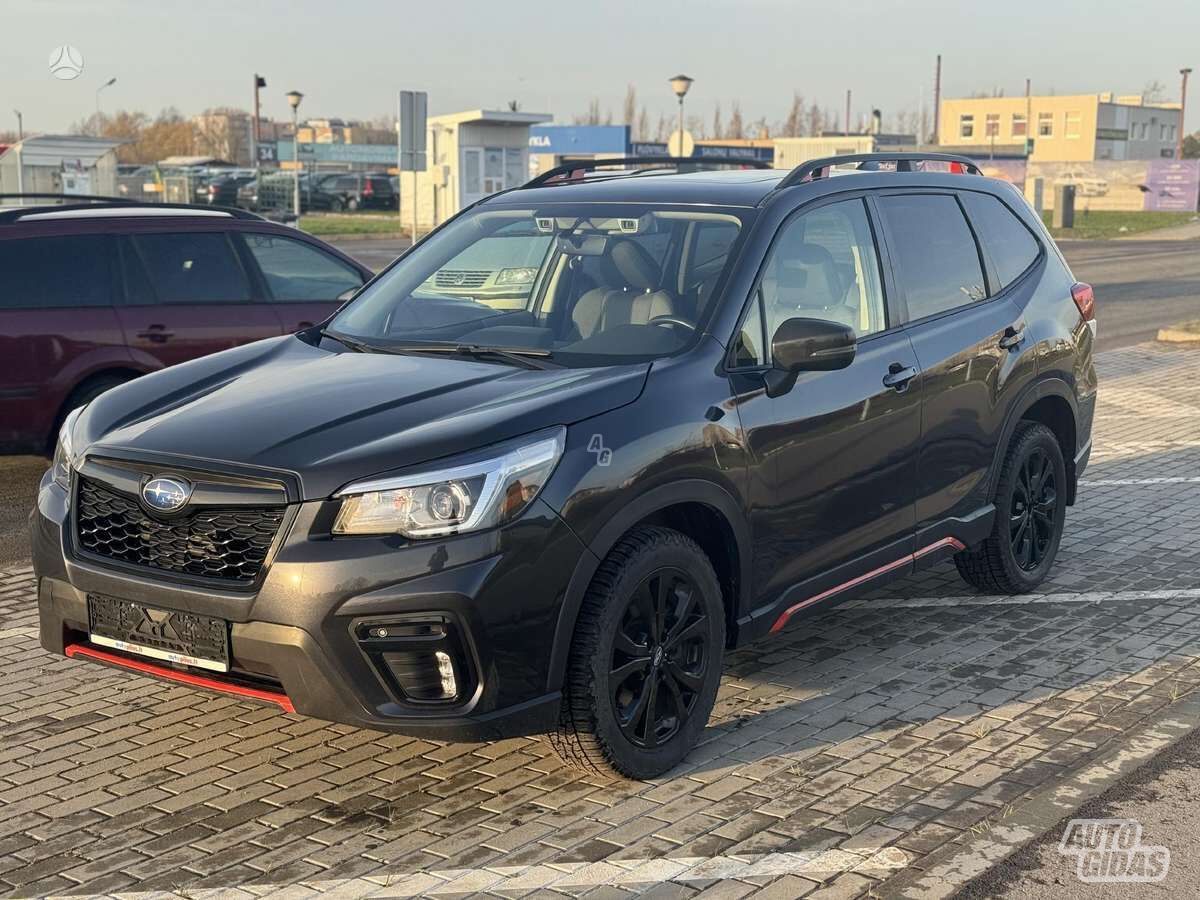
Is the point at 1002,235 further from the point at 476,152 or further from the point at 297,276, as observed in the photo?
the point at 476,152

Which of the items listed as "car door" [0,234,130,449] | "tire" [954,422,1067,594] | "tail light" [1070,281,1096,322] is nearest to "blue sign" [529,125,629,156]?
"car door" [0,234,130,449]

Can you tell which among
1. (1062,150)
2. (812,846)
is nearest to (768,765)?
(812,846)

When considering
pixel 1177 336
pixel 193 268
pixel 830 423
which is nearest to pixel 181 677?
pixel 830 423

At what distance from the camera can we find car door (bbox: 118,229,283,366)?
28.8 ft

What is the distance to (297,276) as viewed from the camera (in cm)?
945

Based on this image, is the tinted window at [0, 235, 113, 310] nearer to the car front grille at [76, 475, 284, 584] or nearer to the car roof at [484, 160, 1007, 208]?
the car roof at [484, 160, 1007, 208]

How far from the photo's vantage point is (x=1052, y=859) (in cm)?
393

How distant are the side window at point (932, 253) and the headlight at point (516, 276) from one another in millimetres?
1380

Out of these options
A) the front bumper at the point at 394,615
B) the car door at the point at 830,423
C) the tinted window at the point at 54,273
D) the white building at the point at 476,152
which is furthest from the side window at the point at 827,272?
the white building at the point at 476,152

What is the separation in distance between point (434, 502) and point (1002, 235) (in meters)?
3.50

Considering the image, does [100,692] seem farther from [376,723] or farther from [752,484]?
[752,484]

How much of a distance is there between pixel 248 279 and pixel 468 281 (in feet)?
13.5

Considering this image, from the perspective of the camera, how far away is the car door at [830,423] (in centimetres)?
479

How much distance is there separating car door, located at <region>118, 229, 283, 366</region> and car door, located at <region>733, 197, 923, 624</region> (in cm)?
481
